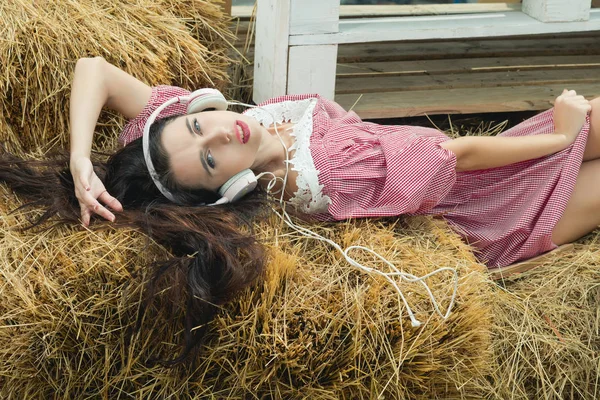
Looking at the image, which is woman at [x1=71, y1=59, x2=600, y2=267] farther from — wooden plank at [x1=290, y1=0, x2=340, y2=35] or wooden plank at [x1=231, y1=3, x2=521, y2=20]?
wooden plank at [x1=231, y1=3, x2=521, y2=20]

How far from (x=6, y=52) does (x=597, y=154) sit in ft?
6.09

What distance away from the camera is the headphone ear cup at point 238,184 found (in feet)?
7.53

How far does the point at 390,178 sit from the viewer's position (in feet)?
7.79

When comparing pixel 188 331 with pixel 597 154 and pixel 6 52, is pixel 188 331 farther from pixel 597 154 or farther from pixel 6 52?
pixel 597 154

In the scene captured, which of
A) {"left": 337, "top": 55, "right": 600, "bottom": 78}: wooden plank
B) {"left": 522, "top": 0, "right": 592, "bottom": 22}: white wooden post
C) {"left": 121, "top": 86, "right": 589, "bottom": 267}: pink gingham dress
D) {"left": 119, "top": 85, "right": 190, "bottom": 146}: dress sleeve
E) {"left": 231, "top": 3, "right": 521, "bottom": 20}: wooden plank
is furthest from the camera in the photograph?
{"left": 231, "top": 3, "right": 521, "bottom": 20}: wooden plank

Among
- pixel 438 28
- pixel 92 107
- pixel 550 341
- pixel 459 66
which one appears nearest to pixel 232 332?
pixel 92 107

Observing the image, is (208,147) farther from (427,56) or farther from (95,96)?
(427,56)

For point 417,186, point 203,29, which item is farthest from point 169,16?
point 417,186

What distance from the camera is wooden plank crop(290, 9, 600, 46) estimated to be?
3.11 meters

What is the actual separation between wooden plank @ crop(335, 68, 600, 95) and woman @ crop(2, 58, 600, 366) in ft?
2.28

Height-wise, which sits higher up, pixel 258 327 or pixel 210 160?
pixel 210 160

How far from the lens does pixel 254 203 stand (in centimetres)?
233

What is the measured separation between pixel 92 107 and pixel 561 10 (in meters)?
1.86

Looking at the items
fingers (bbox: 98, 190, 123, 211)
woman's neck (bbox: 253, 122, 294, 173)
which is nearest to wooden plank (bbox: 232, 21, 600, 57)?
woman's neck (bbox: 253, 122, 294, 173)
